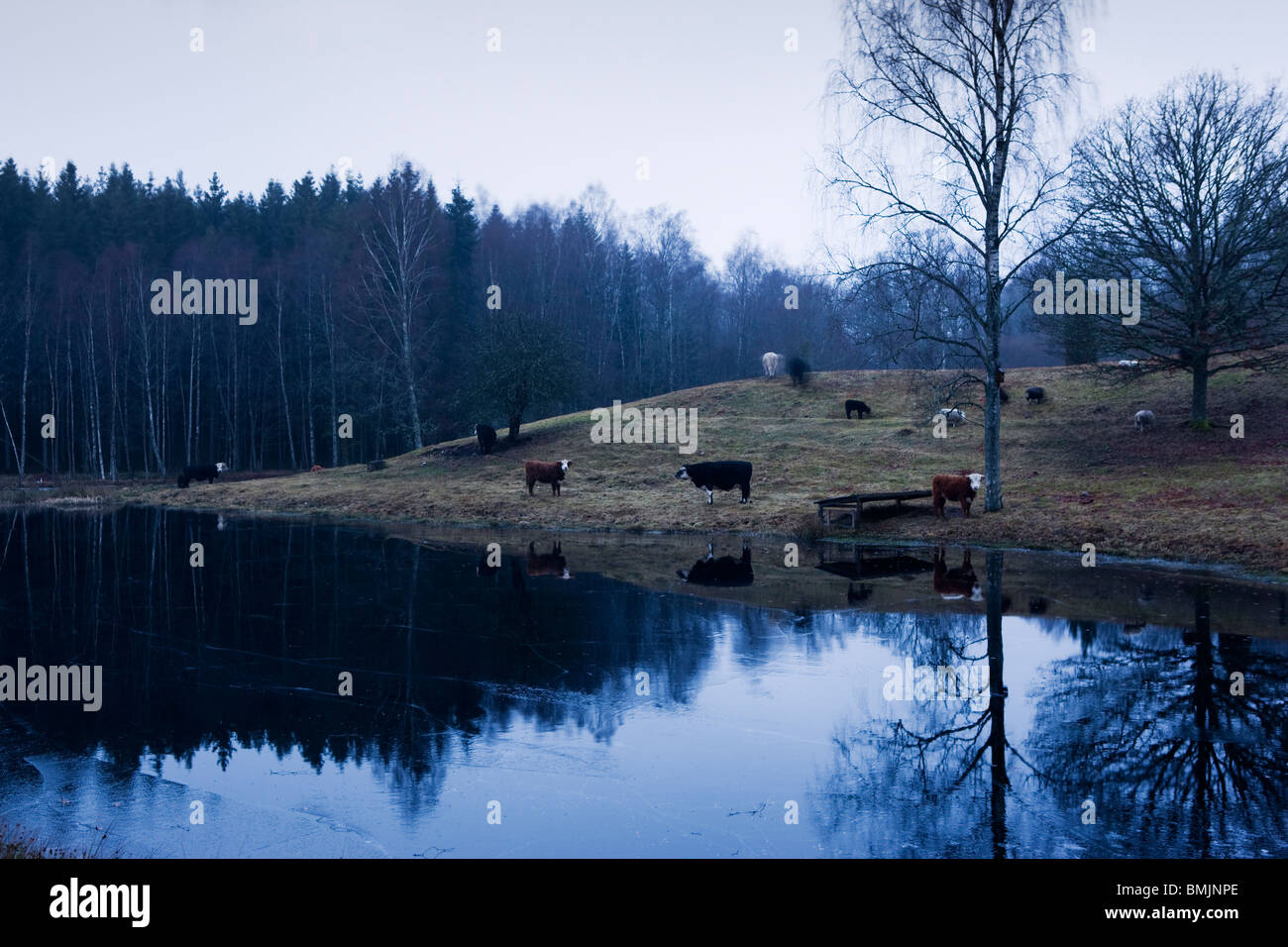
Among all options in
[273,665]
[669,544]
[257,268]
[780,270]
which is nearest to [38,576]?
[273,665]

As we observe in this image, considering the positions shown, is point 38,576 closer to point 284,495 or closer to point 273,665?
point 273,665

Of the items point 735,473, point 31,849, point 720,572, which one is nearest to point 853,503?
point 735,473

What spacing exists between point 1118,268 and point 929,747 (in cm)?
2568

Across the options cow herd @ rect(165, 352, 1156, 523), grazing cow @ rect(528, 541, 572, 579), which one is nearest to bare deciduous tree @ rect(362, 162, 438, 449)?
cow herd @ rect(165, 352, 1156, 523)

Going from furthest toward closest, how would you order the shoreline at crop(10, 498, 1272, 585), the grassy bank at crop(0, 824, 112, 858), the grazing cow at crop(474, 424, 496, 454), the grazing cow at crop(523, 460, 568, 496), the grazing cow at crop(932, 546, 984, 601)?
1. the grazing cow at crop(474, 424, 496, 454)
2. the grazing cow at crop(523, 460, 568, 496)
3. the shoreline at crop(10, 498, 1272, 585)
4. the grazing cow at crop(932, 546, 984, 601)
5. the grassy bank at crop(0, 824, 112, 858)

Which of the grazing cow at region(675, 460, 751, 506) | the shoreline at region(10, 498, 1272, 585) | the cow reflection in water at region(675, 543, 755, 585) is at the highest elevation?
the grazing cow at region(675, 460, 751, 506)

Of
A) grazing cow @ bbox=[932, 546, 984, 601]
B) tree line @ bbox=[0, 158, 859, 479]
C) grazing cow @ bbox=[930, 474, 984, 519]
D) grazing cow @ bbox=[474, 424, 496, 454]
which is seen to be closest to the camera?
grazing cow @ bbox=[932, 546, 984, 601]

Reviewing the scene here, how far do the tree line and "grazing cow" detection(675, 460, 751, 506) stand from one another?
52.4 feet

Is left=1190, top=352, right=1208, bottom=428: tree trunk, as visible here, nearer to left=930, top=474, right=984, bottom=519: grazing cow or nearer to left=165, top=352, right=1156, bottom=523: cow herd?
left=165, top=352, right=1156, bottom=523: cow herd

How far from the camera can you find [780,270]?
10269cm

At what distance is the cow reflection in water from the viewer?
61.3 feet

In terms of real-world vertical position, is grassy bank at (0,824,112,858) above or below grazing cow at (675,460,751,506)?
below

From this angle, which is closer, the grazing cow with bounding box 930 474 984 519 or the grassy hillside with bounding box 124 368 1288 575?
the grassy hillside with bounding box 124 368 1288 575
